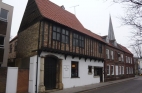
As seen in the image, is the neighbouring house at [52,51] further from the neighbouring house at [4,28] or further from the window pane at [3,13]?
the window pane at [3,13]

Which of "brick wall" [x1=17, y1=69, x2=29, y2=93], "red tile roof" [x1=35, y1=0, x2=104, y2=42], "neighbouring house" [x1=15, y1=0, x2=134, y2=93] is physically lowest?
"brick wall" [x1=17, y1=69, x2=29, y2=93]

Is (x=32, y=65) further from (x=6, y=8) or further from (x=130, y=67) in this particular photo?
(x=130, y=67)

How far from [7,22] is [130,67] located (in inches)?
1262

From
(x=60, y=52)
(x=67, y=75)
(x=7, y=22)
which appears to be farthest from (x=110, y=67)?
(x=7, y=22)

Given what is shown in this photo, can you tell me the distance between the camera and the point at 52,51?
526 inches

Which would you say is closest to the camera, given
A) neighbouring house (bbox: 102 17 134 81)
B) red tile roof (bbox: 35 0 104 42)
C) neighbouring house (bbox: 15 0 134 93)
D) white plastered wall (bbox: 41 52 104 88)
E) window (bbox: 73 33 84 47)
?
neighbouring house (bbox: 15 0 134 93)

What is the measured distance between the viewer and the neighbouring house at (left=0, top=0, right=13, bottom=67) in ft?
53.1

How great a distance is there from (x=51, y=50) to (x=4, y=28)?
7171 millimetres

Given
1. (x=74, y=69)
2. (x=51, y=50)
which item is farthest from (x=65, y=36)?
(x=74, y=69)

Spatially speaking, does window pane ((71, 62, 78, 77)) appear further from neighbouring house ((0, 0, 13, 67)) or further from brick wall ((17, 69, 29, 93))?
neighbouring house ((0, 0, 13, 67))

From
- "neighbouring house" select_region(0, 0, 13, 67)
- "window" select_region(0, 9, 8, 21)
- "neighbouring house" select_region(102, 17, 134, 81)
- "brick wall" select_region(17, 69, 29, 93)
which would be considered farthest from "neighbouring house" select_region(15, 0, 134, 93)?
"neighbouring house" select_region(102, 17, 134, 81)

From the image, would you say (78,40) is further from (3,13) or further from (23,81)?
(3,13)

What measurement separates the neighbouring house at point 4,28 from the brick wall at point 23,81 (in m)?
5.14

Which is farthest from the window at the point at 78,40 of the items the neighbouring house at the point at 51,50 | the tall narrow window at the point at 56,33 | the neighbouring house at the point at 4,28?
the neighbouring house at the point at 4,28
